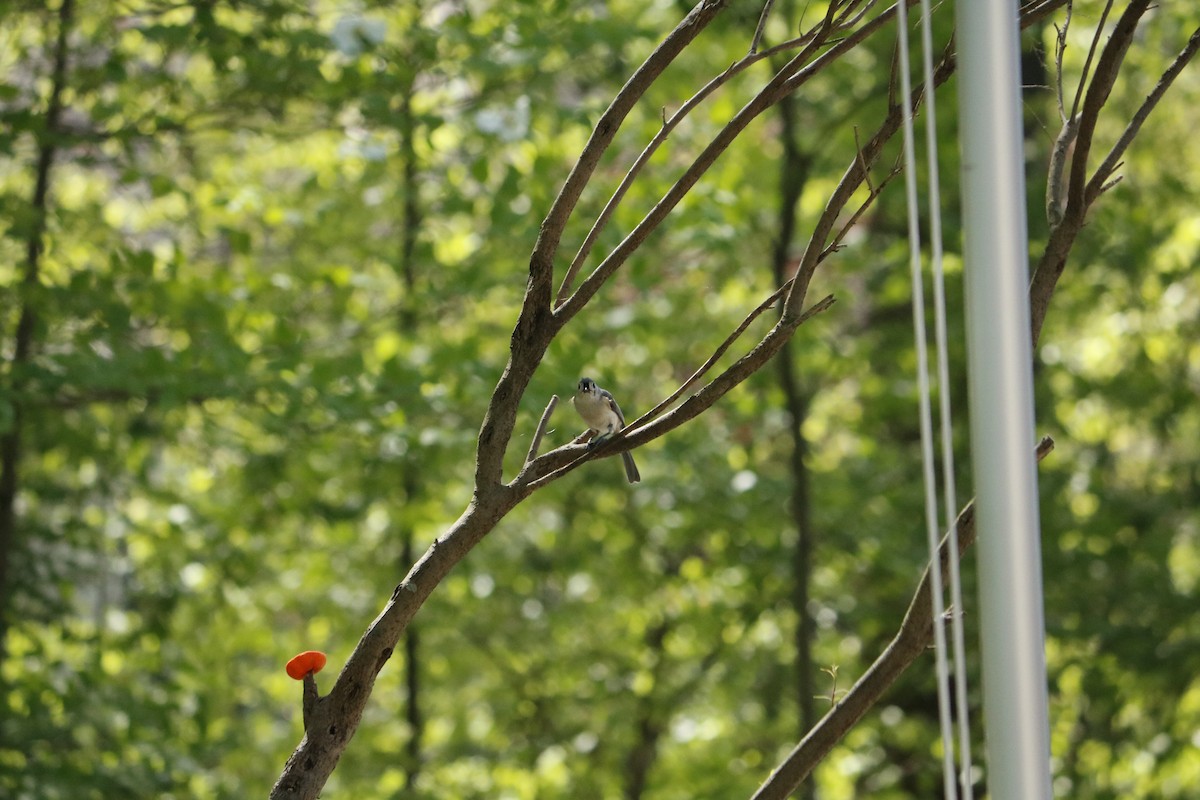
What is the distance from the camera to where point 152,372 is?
388 cm

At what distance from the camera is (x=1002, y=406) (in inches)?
43.9

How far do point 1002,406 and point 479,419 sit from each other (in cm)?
411

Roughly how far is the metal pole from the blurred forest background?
9.72 feet

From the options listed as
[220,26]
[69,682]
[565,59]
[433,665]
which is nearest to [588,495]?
[433,665]

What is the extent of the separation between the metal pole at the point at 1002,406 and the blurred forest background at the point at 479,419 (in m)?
2.96

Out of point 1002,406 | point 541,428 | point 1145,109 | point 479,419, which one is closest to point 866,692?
point 541,428

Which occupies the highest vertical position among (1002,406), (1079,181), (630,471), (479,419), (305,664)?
(479,419)

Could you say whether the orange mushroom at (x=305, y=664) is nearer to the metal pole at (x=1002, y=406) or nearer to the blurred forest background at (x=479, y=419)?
the metal pole at (x=1002, y=406)

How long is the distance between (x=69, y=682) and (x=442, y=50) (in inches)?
103

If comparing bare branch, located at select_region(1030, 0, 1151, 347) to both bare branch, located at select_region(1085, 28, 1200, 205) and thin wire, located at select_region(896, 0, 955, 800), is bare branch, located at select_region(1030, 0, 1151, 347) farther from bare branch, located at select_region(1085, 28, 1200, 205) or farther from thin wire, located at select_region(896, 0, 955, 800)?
thin wire, located at select_region(896, 0, 955, 800)

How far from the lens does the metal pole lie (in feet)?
3.63

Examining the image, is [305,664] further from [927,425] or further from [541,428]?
[927,425]

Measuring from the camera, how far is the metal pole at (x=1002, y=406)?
3.63 ft

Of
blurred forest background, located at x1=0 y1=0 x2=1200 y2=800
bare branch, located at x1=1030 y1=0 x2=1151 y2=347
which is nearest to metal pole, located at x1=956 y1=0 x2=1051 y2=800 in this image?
bare branch, located at x1=1030 y1=0 x2=1151 y2=347
